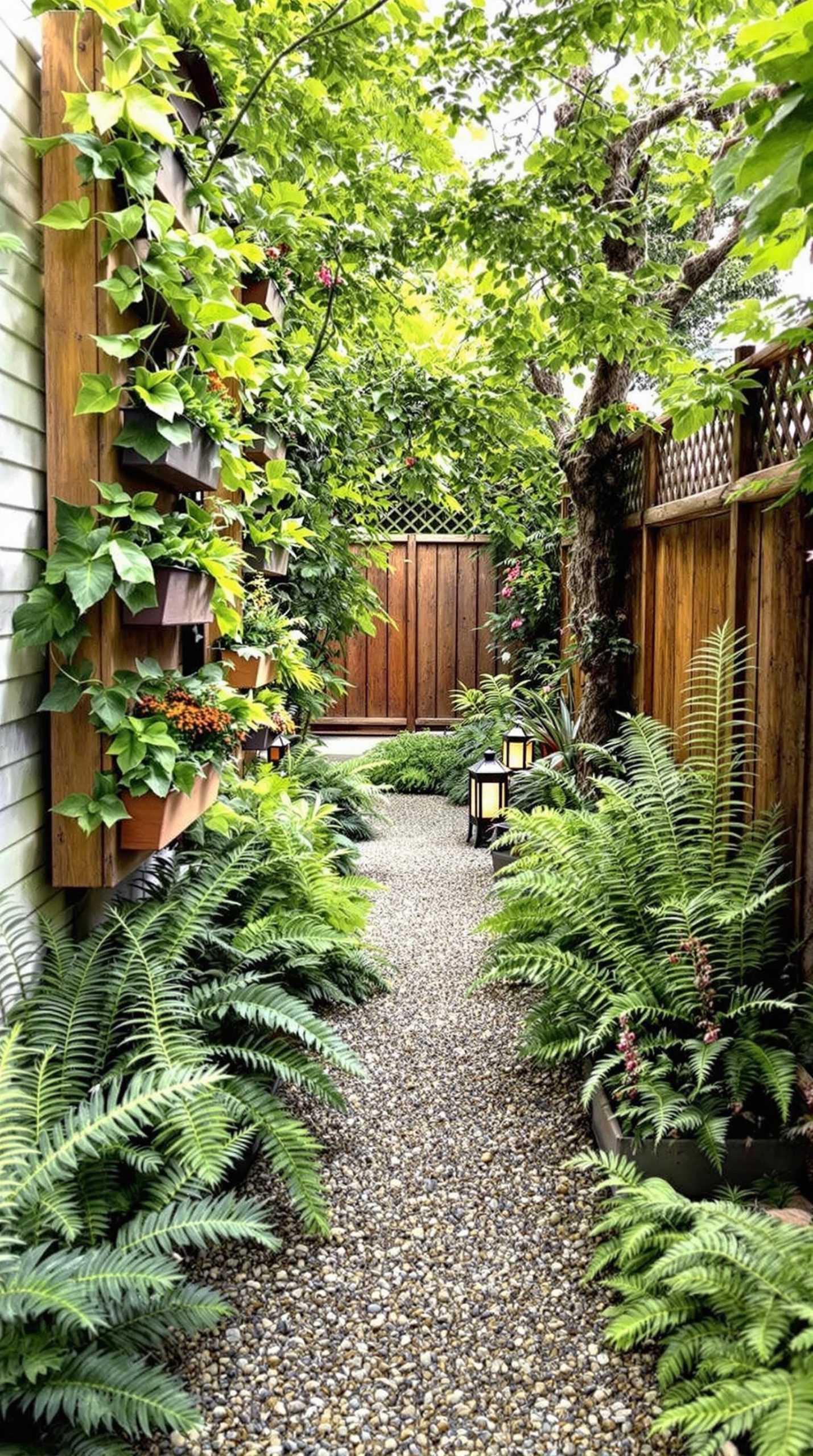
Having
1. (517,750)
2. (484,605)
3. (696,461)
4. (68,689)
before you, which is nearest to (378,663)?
(484,605)

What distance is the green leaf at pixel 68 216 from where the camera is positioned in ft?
6.21

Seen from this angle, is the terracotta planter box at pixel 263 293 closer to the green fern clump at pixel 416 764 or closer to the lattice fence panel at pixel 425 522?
the green fern clump at pixel 416 764

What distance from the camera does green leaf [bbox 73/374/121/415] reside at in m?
1.99

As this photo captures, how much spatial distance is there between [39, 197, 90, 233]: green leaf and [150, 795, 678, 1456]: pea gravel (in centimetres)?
205

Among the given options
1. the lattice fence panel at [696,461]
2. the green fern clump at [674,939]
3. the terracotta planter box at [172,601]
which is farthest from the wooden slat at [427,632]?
the terracotta planter box at [172,601]

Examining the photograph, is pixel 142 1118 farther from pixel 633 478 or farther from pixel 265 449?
pixel 633 478

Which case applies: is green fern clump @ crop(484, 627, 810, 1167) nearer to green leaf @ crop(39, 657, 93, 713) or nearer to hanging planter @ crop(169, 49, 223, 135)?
green leaf @ crop(39, 657, 93, 713)

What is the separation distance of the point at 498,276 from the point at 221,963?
2.48 metres

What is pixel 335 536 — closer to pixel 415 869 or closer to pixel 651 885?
pixel 415 869

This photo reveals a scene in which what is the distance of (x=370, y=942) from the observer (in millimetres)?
4047

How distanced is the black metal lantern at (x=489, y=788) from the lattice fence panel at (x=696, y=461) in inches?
73.3

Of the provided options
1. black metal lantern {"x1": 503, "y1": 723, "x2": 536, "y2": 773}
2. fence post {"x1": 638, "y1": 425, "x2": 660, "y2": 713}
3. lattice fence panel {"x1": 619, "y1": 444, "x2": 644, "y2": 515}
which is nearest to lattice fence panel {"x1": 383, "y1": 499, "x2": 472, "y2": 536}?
black metal lantern {"x1": 503, "y1": 723, "x2": 536, "y2": 773}

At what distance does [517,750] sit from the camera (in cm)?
521

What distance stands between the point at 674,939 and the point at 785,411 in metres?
1.38
